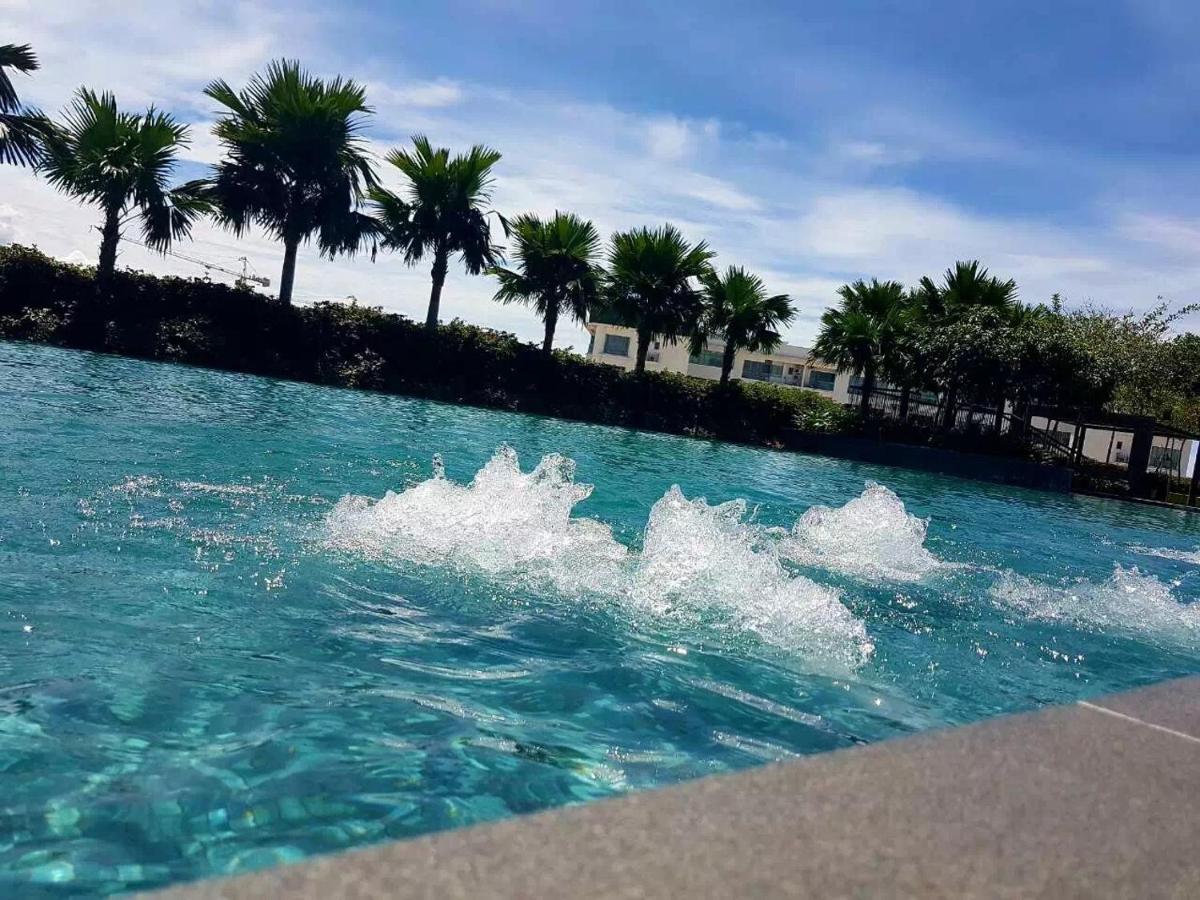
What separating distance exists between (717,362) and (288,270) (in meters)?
32.5

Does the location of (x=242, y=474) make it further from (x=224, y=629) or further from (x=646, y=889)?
(x=646, y=889)

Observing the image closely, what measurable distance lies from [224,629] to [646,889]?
3.90 meters

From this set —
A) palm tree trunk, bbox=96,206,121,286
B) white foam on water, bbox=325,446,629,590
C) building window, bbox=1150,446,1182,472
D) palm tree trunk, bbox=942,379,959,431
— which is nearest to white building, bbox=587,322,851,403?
building window, bbox=1150,446,1182,472

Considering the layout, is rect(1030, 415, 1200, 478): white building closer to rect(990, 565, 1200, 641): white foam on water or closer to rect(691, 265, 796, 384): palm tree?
rect(691, 265, 796, 384): palm tree

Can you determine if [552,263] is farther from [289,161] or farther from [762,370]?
[762,370]

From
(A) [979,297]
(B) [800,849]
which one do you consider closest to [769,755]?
(B) [800,849]

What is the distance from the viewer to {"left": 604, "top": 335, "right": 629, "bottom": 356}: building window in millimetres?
60188

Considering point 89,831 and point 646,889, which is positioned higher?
point 646,889

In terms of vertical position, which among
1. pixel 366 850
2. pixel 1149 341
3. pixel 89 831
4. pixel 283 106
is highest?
pixel 283 106

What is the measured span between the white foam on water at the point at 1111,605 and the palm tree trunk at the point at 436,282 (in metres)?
23.3

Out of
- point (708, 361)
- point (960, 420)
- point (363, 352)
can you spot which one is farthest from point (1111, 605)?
point (708, 361)

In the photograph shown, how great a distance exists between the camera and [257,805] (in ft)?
9.82

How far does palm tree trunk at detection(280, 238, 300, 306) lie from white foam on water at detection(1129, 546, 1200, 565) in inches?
896

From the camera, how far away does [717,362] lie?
57594mm
